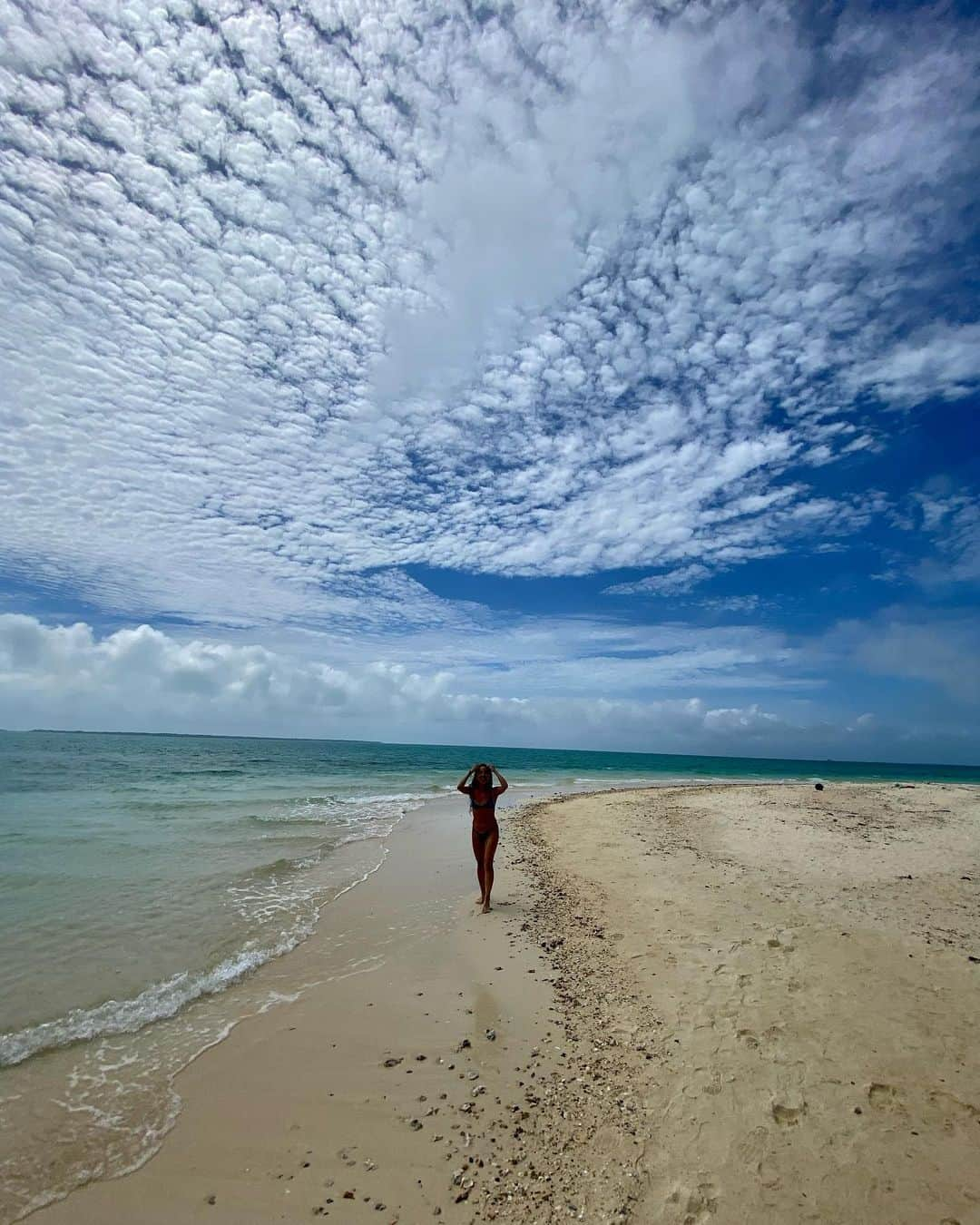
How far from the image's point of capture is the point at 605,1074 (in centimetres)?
563

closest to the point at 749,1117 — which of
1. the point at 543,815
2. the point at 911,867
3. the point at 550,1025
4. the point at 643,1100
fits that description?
the point at 643,1100

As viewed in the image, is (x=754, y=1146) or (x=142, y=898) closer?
(x=754, y=1146)

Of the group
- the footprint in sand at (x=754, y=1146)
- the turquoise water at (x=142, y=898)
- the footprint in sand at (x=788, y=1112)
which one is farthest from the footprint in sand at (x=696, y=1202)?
the turquoise water at (x=142, y=898)

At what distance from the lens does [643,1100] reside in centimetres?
520

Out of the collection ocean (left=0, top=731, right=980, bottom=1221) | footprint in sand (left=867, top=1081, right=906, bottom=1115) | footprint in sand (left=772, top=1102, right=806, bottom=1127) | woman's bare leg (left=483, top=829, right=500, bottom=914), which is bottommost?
ocean (left=0, top=731, right=980, bottom=1221)

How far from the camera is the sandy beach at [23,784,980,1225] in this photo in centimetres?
427

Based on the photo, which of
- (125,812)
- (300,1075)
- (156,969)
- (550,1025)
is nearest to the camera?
(300,1075)

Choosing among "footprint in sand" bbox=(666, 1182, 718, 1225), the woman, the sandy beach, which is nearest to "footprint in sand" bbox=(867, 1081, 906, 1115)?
the sandy beach

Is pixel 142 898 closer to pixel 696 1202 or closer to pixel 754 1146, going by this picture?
pixel 696 1202

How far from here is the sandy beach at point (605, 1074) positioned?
4.27m

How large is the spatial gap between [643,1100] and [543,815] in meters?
21.4

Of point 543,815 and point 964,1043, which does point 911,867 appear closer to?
point 964,1043

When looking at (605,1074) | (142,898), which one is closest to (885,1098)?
(605,1074)

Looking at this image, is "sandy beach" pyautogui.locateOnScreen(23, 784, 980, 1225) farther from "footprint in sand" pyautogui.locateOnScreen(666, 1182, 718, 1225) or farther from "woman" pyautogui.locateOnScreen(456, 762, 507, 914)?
"woman" pyautogui.locateOnScreen(456, 762, 507, 914)
